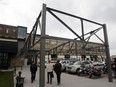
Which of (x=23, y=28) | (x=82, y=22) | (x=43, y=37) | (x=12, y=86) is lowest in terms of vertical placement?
(x=12, y=86)

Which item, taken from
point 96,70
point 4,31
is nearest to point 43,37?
point 96,70

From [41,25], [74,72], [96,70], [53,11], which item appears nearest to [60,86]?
[41,25]

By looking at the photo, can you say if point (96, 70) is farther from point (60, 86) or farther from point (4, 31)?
point (4, 31)

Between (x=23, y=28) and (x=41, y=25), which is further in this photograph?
(x=23, y=28)

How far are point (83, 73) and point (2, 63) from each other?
55.8 ft

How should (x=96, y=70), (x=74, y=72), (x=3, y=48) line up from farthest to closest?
(x=3, y=48) → (x=74, y=72) → (x=96, y=70)

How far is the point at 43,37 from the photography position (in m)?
7.62

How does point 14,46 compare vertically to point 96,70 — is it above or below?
above

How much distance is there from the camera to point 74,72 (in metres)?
17.8

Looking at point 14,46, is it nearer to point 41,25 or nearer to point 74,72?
point 74,72

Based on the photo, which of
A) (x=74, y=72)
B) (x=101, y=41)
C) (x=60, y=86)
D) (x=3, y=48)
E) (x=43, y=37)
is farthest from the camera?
(x=3, y=48)

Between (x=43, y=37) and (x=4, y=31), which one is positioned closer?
(x=43, y=37)

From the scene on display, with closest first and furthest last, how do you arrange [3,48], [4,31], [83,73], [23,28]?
[83,73]
[3,48]
[23,28]
[4,31]

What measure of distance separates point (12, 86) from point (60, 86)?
11.7 feet
